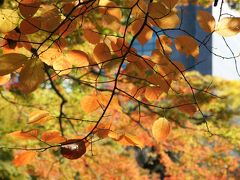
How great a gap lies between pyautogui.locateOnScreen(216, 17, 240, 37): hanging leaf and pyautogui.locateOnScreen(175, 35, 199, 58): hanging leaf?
0.12 meters

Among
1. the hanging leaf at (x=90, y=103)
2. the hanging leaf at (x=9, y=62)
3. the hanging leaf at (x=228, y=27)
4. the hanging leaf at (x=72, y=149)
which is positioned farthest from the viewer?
the hanging leaf at (x=90, y=103)

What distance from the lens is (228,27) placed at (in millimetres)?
1513

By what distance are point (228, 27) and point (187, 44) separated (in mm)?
169

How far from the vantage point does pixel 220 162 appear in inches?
365

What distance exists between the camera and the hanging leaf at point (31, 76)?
1287mm

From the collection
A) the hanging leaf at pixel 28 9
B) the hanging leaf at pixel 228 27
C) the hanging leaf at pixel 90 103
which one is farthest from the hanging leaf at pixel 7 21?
the hanging leaf at pixel 228 27

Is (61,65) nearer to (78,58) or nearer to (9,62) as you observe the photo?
(78,58)

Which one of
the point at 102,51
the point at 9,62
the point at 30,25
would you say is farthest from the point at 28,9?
the point at 102,51

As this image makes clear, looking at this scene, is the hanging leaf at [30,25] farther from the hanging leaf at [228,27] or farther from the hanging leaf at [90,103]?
the hanging leaf at [228,27]

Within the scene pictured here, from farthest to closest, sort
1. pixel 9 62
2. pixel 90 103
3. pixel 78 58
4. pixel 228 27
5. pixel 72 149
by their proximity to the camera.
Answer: pixel 90 103, pixel 78 58, pixel 228 27, pixel 72 149, pixel 9 62

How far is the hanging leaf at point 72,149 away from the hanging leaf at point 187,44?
1.68ft

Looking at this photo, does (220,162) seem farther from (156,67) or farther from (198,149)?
(156,67)

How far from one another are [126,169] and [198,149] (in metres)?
1.61

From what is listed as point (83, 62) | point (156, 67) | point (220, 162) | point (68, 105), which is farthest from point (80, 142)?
point (220, 162)
